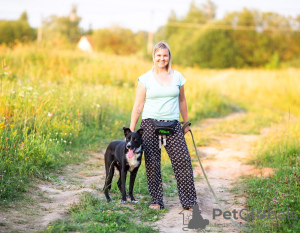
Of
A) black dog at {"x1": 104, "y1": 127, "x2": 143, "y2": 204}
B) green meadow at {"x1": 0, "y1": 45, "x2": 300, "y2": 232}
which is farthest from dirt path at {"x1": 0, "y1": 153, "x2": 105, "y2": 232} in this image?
black dog at {"x1": 104, "y1": 127, "x2": 143, "y2": 204}

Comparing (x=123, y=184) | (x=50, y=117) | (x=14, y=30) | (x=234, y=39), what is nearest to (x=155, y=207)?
(x=123, y=184)

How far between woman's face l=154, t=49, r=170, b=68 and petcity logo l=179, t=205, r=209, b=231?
1776 mm

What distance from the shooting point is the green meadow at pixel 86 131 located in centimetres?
440

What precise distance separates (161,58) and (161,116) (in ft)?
2.34

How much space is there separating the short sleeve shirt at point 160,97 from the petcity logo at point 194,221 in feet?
3.87

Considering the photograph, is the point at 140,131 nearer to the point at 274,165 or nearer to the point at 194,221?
the point at 194,221

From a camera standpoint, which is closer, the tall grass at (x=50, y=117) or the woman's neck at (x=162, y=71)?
the woman's neck at (x=162, y=71)

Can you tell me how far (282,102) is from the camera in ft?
57.9

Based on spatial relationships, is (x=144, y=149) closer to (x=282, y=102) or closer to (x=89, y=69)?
(x=89, y=69)

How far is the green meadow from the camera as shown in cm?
440

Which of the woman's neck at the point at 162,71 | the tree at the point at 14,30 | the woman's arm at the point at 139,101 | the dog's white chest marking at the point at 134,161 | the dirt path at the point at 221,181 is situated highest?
the tree at the point at 14,30

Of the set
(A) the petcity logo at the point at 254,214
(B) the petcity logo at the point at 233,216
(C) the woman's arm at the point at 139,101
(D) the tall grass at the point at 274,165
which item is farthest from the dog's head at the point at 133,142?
(D) the tall grass at the point at 274,165

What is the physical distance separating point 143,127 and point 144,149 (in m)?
0.29

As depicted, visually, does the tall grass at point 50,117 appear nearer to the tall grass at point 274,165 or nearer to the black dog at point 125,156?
the black dog at point 125,156
